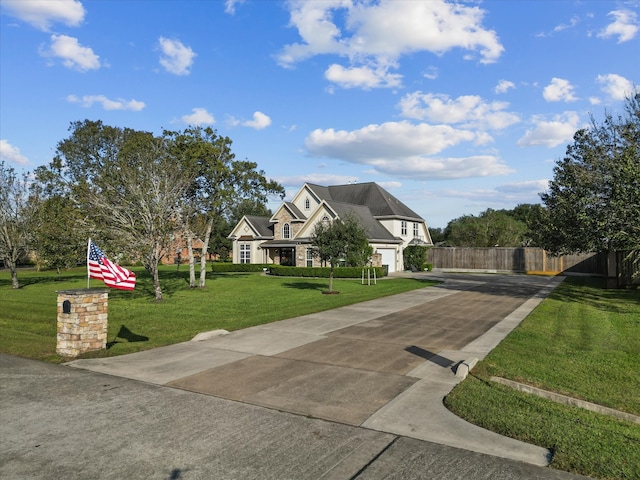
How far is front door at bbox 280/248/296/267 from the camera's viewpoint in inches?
1802

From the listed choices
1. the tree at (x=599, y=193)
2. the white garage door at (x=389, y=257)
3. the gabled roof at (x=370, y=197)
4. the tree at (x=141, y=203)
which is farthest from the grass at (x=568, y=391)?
the gabled roof at (x=370, y=197)

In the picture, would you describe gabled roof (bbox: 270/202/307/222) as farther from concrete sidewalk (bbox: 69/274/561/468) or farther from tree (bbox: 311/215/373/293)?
concrete sidewalk (bbox: 69/274/561/468)

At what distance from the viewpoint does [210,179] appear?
27.6 m

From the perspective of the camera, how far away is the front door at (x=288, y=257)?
4578cm

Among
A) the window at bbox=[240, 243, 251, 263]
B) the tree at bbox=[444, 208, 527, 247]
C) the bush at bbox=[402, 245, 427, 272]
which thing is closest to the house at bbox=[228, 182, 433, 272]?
the window at bbox=[240, 243, 251, 263]

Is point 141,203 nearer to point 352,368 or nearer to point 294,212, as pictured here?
point 352,368

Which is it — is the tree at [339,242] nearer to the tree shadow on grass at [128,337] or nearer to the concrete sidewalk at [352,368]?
the concrete sidewalk at [352,368]

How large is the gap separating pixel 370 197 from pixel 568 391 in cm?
4106

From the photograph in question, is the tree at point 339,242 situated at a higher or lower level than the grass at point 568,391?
higher

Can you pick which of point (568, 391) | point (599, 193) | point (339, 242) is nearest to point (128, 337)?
point (568, 391)

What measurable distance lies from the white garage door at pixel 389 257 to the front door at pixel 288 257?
955 centimetres

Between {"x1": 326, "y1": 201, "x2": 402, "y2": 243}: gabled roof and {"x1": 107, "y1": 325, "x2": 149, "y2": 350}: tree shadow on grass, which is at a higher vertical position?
{"x1": 326, "y1": 201, "x2": 402, "y2": 243}: gabled roof

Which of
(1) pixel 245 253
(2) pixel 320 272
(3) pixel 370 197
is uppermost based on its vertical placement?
(3) pixel 370 197

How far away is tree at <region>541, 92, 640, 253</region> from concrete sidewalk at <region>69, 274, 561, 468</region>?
5.86m
